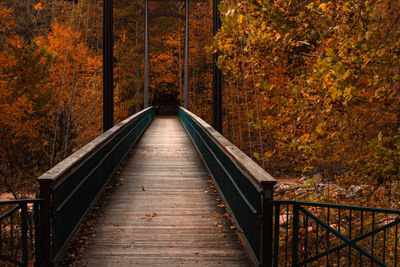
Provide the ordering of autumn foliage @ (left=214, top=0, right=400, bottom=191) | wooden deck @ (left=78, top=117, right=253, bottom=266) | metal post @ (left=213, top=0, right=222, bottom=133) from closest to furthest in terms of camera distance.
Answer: wooden deck @ (left=78, top=117, right=253, bottom=266)
autumn foliage @ (left=214, top=0, right=400, bottom=191)
metal post @ (left=213, top=0, right=222, bottom=133)

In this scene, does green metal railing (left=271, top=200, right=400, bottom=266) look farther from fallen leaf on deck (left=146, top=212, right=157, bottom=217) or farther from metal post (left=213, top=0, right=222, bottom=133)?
metal post (left=213, top=0, right=222, bottom=133)

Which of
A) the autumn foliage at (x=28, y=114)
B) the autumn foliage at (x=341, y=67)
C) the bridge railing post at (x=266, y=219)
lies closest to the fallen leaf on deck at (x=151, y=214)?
the autumn foliage at (x=341, y=67)

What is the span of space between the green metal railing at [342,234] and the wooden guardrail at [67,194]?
222cm

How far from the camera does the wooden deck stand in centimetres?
534

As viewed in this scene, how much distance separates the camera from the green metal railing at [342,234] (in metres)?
4.18

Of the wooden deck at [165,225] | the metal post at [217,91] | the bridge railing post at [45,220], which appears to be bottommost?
the wooden deck at [165,225]

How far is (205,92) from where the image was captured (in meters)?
40.0

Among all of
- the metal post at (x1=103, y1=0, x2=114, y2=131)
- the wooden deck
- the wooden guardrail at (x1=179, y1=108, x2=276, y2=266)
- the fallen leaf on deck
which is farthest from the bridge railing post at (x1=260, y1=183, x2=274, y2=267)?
the metal post at (x1=103, y1=0, x2=114, y2=131)

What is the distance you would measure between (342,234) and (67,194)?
4.90 meters

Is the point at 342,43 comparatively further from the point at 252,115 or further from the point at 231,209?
the point at 231,209

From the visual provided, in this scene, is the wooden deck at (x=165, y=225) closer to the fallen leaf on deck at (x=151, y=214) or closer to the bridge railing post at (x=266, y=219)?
the fallen leaf on deck at (x=151, y=214)

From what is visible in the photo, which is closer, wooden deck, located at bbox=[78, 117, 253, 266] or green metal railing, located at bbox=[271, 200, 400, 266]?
green metal railing, located at bbox=[271, 200, 400, 266]

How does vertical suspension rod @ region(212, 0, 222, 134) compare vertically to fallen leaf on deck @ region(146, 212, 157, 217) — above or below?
above

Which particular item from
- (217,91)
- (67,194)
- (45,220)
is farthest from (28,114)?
(45,220)
